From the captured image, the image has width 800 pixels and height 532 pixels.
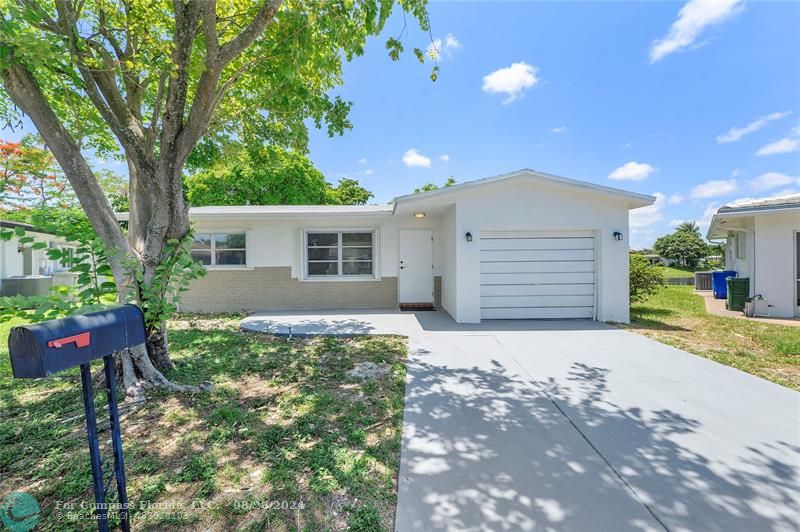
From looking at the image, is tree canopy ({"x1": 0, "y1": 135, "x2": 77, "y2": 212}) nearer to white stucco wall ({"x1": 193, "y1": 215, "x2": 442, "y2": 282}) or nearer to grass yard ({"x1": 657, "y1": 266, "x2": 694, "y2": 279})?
white stucco wall ({"x1": 193, "y1": 215, "x2": 442, "y2": 282})

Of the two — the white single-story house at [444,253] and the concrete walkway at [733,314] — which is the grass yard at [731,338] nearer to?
the concrete walkway at [733,314]

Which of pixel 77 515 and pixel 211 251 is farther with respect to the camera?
pixel 211 251

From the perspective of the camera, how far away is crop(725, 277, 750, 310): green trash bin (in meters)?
8.79

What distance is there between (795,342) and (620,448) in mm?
5950

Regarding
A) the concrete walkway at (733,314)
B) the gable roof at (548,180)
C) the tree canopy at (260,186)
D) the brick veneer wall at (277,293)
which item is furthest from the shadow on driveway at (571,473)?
the tree canopy at (260,186)

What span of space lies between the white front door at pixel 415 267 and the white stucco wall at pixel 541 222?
2173mm

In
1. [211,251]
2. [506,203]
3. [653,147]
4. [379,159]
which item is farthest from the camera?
[379,159]

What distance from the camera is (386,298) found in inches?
372

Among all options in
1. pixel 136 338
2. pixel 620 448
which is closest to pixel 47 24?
pixel 136 338

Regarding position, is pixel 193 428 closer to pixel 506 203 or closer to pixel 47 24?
pixel 47 24

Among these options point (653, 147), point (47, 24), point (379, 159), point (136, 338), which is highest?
point (379, 159)

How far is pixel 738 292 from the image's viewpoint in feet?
29.1

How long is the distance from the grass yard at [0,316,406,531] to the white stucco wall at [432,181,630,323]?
3.43 m

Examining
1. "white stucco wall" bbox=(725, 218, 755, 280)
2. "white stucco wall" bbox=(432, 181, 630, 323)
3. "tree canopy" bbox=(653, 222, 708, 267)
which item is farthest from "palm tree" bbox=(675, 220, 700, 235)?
"white stucco wall" bbox=(432, 181, 630, 323)
